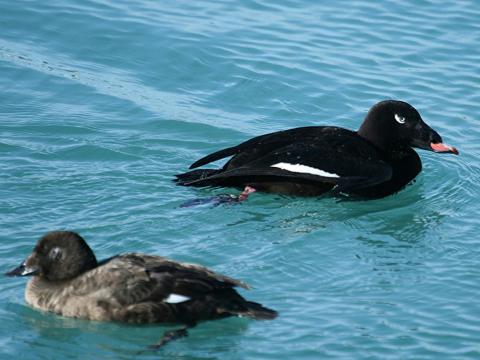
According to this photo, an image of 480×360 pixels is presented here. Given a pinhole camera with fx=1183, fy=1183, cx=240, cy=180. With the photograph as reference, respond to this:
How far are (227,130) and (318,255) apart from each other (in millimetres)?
3177

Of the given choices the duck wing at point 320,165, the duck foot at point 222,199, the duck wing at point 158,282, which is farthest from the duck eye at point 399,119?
the duck wing at point 158,282

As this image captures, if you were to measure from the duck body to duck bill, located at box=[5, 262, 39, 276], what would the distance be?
0.18 metres

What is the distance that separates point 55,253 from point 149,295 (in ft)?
2.61

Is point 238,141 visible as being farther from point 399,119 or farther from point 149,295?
point 149,295

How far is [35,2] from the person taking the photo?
1535 centimetres

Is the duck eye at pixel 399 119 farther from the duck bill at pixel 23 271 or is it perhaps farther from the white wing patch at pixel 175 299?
the duck bill at pixel 23 271

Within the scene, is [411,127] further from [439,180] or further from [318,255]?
[318,255]

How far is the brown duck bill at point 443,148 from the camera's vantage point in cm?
1084

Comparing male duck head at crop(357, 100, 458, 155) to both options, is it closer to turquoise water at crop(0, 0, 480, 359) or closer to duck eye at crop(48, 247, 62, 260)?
turquoise water at crop(0, 0, 480, 359)

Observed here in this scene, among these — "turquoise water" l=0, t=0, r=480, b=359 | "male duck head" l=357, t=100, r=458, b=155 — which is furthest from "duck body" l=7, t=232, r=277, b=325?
"male duck head" l=357, t=100, r=458, b=155

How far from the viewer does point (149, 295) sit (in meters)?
7.96

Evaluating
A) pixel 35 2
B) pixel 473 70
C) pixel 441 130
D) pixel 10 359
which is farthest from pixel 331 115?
pixel 10 359

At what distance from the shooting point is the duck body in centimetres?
793

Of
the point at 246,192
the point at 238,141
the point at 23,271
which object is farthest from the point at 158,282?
the point at 238,141
